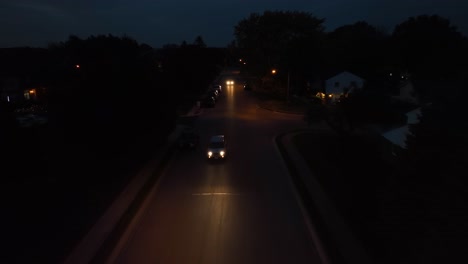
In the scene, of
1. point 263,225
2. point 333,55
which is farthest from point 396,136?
point 333,55

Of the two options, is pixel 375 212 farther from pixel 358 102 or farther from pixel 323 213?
pixel 358 102

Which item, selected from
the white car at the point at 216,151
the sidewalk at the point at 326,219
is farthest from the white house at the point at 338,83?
the sidewalk at the point at 326,219

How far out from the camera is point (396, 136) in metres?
23.0

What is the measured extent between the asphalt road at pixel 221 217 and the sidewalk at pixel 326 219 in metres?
0.41

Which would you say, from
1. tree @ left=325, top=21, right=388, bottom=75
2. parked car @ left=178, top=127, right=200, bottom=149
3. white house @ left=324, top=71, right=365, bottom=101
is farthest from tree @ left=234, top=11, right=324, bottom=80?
parked car @ left=178, top=127, right=200, bottom=149

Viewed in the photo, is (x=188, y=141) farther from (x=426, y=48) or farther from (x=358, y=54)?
(x=426, y=48)

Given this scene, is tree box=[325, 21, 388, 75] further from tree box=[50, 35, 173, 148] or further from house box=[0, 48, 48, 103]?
tree box=[50, 35, 173, 148]

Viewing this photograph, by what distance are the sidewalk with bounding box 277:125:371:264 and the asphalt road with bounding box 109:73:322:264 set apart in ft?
1.35

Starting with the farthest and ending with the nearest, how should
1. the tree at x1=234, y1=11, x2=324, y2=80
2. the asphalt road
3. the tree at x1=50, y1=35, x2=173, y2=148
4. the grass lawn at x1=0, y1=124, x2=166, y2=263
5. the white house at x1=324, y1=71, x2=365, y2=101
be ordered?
the tree at x1=234, y1=11, x2=324, y2=80
the white house at x1=324, y1=71, x2=365, y2=101
the tree at x1=50, y1=35, x2=173, y2=148
the grass lawn at x1=0, y1=124, x2=166, y2=263
the asphalt road

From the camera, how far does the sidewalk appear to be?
34.7ft

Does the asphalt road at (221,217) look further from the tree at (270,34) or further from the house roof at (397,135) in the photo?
the tree at (270,34)

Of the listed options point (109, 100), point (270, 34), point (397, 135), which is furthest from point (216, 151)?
point (270, 34)

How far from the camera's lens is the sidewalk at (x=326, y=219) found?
34.7ft

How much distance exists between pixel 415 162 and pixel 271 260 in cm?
390
